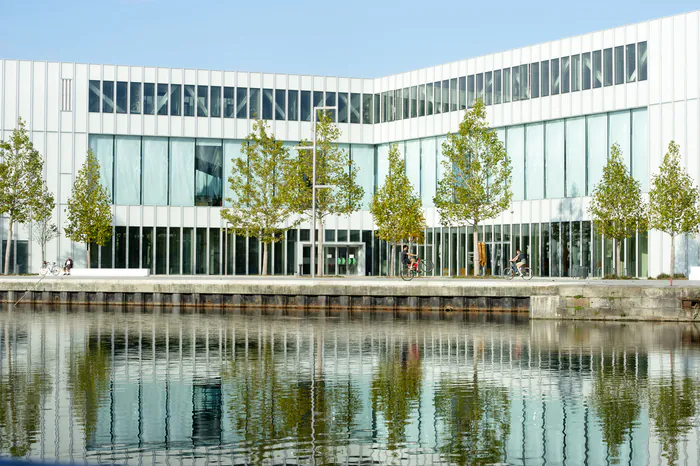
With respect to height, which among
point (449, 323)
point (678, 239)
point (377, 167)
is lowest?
point (449, 323)

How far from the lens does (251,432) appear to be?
13156 millimetres

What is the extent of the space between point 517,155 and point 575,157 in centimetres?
488

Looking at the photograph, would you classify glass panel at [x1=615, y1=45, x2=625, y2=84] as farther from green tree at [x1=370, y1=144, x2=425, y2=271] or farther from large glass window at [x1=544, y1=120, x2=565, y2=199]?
green tree at [x1=370, y1=144, x2=425, y2=271]

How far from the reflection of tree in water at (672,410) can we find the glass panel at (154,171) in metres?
52.9

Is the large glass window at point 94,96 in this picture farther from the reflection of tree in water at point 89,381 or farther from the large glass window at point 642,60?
the reflection of tree in water at point 89,381

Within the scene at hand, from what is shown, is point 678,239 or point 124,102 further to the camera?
point 124,102

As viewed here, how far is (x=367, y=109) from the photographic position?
2862 inches

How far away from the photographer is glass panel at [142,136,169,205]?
68312 mm

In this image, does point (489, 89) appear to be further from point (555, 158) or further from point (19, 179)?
point (19, 179)

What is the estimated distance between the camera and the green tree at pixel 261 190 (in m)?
63.0


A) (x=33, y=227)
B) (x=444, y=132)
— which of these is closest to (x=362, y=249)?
(x=444, y=132)

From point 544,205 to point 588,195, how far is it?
11.2 ft

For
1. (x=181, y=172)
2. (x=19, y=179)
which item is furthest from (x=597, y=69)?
(x=19, y=179)

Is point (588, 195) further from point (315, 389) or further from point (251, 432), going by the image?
point (251, 432)
